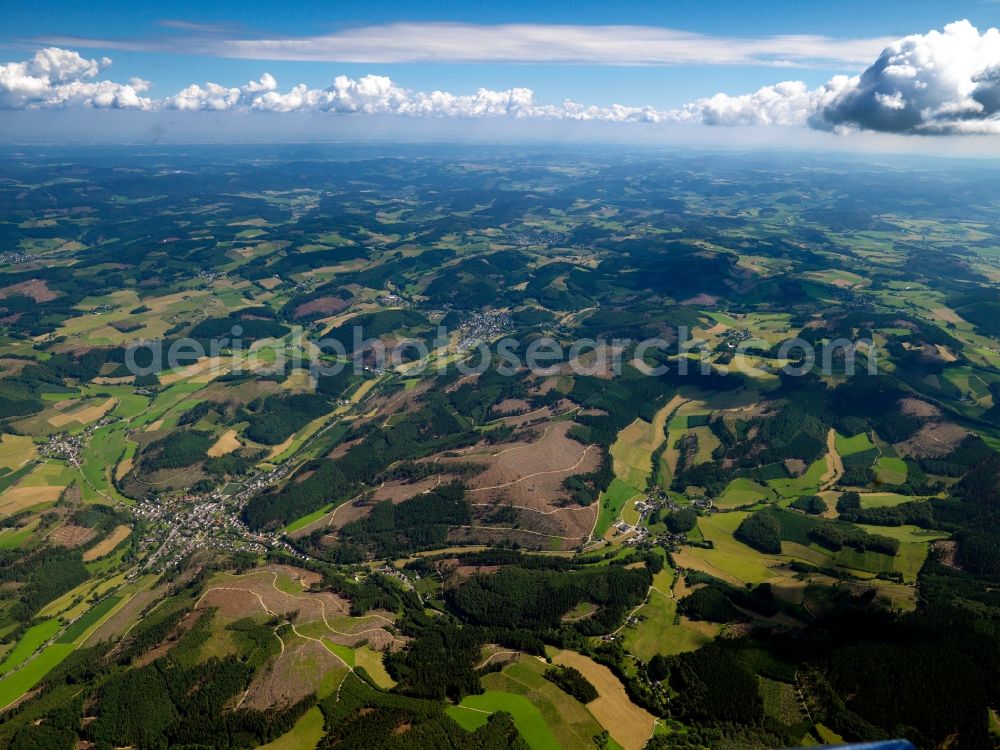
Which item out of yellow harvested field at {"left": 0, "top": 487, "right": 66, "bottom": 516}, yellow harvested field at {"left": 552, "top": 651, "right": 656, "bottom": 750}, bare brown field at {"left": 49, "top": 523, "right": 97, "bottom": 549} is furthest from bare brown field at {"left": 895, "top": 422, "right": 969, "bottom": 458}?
yellow harvested field at {"left": 0, "top": 487, "right": 66, "bottom": 516}

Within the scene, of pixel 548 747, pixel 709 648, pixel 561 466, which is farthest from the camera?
pixel 561 466

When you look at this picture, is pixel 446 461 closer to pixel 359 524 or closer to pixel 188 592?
pixel 359 524

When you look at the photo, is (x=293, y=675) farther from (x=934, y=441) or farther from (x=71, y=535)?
(x=934, y=441)

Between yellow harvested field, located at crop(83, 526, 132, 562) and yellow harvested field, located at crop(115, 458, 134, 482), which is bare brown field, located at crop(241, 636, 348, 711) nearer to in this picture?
yellow harvested field, located at crop(83, 526, 132, 562)

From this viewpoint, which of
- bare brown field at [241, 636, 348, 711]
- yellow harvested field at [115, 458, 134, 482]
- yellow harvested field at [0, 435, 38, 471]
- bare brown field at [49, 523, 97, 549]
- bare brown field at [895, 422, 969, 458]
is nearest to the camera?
bare brown field at [241, 636, 348, 711]

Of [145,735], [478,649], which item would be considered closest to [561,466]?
[478,649]

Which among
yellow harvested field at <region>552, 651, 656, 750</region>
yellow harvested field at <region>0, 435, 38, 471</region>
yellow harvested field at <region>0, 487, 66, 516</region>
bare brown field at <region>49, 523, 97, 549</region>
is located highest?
yellow harvested field at <region>552, 651, 656, 750</region>

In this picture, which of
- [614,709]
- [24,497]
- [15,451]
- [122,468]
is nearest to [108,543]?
[24,497]
